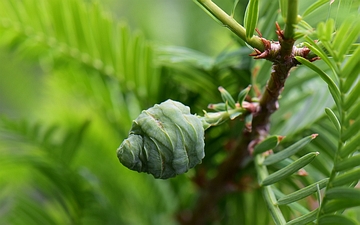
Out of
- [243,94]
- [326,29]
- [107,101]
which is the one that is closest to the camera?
[326,29]

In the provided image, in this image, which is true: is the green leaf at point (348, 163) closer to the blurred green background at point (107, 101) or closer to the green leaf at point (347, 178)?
the green leaf at point (347, 178)

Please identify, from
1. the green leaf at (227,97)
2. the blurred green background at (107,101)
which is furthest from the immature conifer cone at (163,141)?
the blurred green background at (107,101)

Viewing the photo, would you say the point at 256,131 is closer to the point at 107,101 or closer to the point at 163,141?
the point at 163,141

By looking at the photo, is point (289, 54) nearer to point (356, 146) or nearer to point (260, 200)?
point (356, 146)

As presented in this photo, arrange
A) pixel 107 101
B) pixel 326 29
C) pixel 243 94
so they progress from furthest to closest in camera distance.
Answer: pixel 107 101, pixel 243 94, pixel 326 29

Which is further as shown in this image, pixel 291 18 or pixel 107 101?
pixel 107 101

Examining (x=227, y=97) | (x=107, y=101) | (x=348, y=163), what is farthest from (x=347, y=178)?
(x=107, y=101)

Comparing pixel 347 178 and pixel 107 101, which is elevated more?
pixel 107 101

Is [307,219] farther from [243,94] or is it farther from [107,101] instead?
[107,101]
